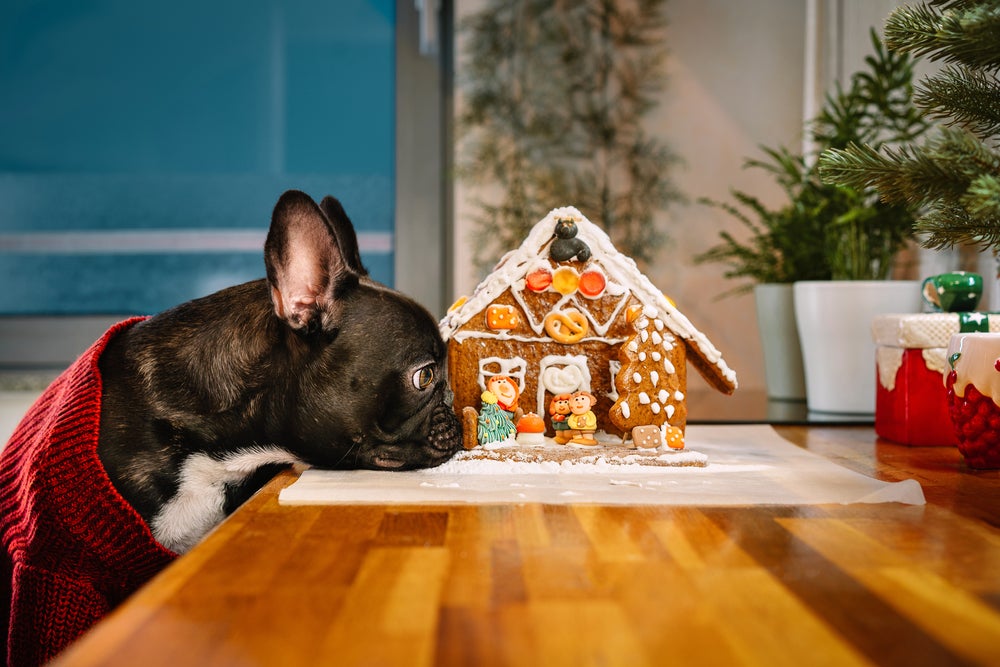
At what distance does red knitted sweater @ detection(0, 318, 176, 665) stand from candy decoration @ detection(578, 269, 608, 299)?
572mm

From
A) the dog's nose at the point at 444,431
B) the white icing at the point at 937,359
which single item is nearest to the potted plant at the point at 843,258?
the white icing at the point at 937,359

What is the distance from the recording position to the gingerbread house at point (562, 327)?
104 cm

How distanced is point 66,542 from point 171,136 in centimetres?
196

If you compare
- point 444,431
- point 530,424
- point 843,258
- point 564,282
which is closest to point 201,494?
point 444,431

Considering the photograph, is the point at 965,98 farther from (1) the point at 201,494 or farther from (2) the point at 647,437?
(1) the point at 201,494

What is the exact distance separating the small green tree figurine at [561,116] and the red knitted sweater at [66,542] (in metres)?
1.72

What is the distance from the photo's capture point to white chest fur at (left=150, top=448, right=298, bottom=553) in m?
0.87

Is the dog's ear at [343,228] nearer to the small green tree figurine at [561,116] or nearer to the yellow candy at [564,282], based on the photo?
the yellow candy at [564,282]

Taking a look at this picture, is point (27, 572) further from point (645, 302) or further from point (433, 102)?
point (433, 102)

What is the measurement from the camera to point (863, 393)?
151 cm

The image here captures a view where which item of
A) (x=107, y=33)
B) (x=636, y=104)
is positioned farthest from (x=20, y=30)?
(x=636, y=104)

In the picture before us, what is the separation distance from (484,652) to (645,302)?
71cm

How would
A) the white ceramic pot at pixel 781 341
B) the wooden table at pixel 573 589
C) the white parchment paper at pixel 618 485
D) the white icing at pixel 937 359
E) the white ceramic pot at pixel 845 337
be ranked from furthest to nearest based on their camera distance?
1. the white ceramic pot at pixel 781 341
2. the white ceramic pot at pixel 845 337
3. the white icing at pixel 937 359
4. the white parchment paper at pixel 618 485
5. the wooden table at pixel 573 589

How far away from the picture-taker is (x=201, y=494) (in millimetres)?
898
